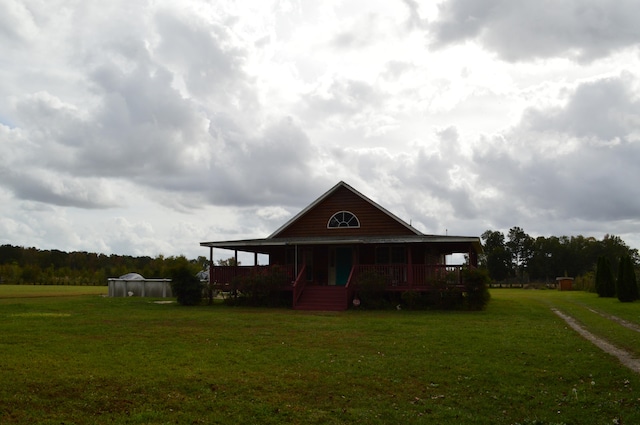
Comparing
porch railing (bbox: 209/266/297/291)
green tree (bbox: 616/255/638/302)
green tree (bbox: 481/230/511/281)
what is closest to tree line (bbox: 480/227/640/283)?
green tree (bbox: 481/230/511/281)

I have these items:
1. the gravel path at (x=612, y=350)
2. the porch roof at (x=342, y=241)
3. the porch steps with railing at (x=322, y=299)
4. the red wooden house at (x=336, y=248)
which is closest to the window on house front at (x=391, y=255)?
the red wooden house at (x=336, y=248)

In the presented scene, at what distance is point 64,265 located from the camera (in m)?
112

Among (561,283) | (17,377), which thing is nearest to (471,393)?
(17,377)

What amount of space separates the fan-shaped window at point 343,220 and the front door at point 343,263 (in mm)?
1175

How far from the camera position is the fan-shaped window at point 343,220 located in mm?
28875

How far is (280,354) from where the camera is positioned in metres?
12.1

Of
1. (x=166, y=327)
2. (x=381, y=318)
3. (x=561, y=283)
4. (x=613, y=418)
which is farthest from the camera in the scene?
(x=561, y=283)

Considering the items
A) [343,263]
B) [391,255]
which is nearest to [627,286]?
[391,255]

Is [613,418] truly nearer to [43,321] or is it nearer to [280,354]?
[280,354]

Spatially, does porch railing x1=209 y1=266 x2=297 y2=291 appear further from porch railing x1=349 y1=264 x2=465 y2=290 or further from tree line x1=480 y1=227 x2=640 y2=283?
tree line x1=480 y1=227 x2=640 y2=283

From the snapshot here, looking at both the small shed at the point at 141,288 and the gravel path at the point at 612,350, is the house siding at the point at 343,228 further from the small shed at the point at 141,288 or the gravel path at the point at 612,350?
the small shed at the point at 141,288

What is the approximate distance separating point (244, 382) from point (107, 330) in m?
7.98

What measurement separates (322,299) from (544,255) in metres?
85.1

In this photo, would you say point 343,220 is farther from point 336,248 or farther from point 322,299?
point 322,299
